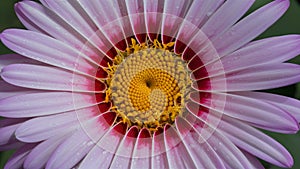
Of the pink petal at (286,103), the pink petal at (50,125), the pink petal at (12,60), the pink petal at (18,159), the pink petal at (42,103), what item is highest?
the pink petal at (12,60)

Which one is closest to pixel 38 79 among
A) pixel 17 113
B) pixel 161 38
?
pixel 17 113

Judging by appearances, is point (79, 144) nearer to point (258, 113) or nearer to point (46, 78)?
point (46, 78)

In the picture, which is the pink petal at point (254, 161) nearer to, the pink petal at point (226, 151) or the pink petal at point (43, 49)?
the pink petal at point (226, 151)

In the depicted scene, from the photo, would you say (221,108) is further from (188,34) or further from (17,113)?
(17,113)

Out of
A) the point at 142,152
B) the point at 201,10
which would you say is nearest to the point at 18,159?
the point at 142,152

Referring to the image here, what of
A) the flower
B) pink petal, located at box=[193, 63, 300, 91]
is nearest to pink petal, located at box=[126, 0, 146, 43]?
the flower

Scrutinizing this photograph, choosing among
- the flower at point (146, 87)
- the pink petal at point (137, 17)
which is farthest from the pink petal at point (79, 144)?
the pink petal at point (137, 17)

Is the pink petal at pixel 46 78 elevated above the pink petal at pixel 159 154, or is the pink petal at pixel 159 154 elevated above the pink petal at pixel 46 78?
the pink petal at pixel 46 78
